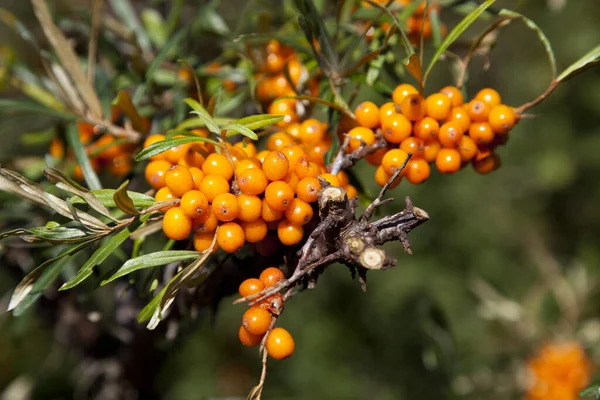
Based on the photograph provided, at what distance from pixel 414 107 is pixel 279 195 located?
0.32 m

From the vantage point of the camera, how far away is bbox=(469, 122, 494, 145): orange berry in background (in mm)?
985

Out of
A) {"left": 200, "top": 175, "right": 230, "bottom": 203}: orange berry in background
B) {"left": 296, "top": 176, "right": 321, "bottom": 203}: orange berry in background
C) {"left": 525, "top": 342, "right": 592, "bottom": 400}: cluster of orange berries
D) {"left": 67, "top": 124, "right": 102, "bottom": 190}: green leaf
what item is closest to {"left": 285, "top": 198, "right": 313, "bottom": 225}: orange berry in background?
{"left": 296, "top": 176, "right": 321, "bottom": 203}: orange berry in background

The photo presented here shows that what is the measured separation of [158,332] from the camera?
1.46m

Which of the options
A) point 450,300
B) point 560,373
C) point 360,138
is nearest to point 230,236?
point 360,138

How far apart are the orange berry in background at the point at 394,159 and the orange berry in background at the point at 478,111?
167mm

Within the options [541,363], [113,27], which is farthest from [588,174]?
[113,27]

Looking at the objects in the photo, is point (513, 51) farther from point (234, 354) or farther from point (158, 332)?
point (158, 332)

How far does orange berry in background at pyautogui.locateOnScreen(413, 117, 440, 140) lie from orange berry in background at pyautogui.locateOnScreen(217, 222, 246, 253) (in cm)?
40

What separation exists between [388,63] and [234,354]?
2.65 m

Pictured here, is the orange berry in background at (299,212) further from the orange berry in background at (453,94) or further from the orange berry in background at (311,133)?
the orange berry in background at (453,94)

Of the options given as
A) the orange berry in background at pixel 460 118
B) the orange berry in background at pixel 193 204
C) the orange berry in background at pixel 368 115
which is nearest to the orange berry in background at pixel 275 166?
the orange berry in background at pixel 193 204

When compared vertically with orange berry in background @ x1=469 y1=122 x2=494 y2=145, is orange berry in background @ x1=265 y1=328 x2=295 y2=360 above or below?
below

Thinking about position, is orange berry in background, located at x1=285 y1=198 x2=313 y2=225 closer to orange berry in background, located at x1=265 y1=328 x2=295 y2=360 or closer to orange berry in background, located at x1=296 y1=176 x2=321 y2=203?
orange berry in background, located at x1=296 y1=176 x2=321 y2=203

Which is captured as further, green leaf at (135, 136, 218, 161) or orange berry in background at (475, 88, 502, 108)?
orange berry in background at (475, 88, 502, 108)
